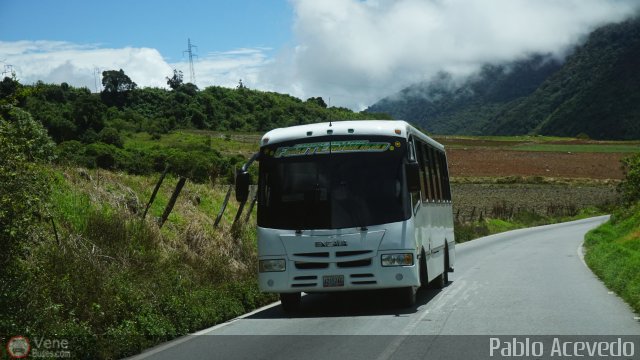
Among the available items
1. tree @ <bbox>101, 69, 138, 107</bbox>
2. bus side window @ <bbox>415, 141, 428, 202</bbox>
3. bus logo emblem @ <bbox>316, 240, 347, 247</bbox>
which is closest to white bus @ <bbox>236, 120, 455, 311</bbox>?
bus logo emblem @ <bbox>316, 240, 347, 247</bbox>

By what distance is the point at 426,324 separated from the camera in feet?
38.8

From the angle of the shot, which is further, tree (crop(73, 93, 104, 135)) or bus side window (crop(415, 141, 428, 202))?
tree (crop(73, 93, 104, 135))

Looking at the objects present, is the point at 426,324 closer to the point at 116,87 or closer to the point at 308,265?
the point at 308,265

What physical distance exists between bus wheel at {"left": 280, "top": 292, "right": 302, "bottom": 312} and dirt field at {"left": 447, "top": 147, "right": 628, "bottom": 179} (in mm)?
75713

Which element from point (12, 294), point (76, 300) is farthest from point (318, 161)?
point (12, 294)

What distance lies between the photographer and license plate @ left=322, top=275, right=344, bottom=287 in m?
13.1

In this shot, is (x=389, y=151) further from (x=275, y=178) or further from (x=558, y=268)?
(x=558, y=268)

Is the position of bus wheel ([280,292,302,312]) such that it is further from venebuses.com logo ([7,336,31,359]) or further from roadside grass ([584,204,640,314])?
venebuses.com logo ([7,336,31,359])

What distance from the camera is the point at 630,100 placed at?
598 feet

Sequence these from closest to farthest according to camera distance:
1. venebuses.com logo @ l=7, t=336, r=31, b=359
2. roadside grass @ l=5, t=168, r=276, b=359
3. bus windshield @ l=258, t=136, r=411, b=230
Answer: venebuses.com logo @ l=7, t=336, r=31, b=359, roadside grass @ l=5, t=168, r=276, b=359, bus windshield @ l=258, t=136, r=411, b=230

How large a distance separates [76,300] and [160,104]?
131593mm

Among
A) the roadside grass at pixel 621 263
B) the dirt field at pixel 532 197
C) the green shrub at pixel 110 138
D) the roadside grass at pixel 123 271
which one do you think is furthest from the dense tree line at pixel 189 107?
the roadside grass at pixel 123 271

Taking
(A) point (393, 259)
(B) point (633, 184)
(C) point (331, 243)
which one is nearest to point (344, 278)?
(C) point (331, 243)

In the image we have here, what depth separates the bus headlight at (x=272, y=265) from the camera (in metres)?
13.4
